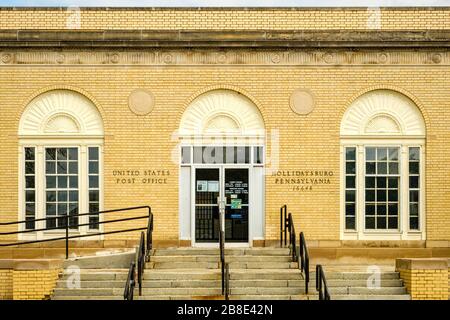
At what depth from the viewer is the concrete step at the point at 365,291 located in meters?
15.7

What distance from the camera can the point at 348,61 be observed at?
19.7 metres

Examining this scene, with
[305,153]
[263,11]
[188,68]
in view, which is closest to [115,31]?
[188,68]

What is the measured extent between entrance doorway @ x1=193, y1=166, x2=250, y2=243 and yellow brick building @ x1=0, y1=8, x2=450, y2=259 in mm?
37

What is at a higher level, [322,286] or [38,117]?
[38,117]

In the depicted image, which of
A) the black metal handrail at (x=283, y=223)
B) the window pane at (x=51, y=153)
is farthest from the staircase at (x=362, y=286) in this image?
the window pane at (x=51, y=153)

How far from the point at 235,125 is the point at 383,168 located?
403 centimetres

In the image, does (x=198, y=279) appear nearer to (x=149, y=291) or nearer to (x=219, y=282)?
(x=219, y=282)

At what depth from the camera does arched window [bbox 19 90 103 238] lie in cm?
1966

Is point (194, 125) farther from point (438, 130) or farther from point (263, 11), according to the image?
point (438, 130)

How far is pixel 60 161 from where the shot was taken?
19.8 m

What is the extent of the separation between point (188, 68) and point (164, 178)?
9.57ft

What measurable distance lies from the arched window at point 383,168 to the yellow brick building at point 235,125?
4 cm

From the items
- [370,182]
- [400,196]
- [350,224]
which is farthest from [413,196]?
[350,224]

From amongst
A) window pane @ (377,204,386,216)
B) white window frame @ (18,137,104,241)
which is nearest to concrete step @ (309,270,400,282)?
window pane @ (377,204,386,216)
